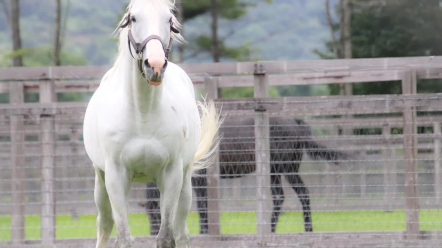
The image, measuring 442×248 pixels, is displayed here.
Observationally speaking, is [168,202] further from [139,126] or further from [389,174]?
[389,174]

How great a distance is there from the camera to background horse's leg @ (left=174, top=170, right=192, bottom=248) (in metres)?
6.61

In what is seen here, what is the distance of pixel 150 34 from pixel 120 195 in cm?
122

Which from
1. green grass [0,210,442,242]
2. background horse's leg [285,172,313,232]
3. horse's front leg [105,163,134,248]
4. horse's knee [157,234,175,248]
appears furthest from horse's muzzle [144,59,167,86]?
background horse's leg [285,172,313,232]

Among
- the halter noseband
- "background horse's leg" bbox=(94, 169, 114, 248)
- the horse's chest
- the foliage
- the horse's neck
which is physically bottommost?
"background horse's leg" bbox=(94, 169, 114, 248)

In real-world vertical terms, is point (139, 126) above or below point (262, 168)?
above

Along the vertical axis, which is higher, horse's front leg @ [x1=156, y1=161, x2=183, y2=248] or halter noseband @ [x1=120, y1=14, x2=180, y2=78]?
halter noseband @ [x1=120, y1=14, x2=180, y2=78]

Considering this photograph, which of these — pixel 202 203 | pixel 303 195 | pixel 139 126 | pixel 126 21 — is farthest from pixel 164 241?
pixel 202 203

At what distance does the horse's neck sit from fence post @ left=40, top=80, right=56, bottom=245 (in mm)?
3574

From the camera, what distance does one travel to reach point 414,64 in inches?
350

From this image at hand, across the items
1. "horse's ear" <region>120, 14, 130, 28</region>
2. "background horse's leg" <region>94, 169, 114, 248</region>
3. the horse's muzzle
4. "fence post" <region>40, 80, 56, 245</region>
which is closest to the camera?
the horse's muzzle

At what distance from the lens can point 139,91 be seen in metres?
5.58

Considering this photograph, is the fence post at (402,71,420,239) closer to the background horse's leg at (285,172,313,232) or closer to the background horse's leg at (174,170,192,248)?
the background horse's leg at (285,172,313,232)

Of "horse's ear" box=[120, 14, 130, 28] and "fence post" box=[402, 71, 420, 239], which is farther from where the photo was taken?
"fence post" box=[402, 71, 420, 239]

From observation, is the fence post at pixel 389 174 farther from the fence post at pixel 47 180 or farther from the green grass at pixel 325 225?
the fence post at pixel 47 180
